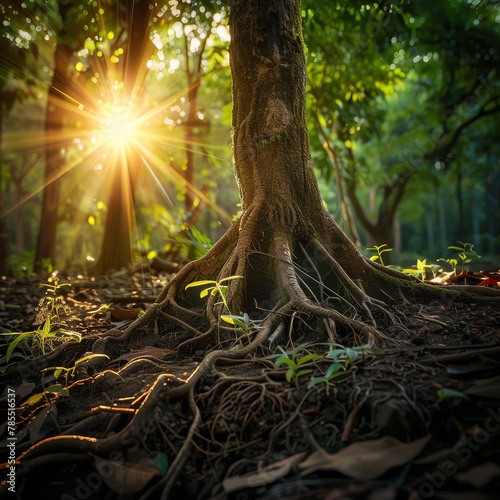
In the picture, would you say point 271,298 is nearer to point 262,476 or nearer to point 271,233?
point 271,233

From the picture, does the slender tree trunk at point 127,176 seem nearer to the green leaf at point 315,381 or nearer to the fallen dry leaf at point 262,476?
the green leaf at point 315,381

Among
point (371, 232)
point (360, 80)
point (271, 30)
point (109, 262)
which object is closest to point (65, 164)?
point (109, 262)

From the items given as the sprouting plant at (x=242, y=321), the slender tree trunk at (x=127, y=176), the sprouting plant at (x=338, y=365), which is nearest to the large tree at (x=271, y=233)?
the sprouting plant at (x=242, y=321)

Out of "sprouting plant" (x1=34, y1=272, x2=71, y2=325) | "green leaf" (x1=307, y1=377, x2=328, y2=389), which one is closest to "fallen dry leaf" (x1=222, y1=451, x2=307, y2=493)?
"green leaf" (x1=307, y1=377, x2=328, y2=389)

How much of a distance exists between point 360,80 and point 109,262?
6347 mm

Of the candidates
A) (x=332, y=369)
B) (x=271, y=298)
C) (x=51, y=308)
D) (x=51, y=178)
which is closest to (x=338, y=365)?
(x=332, y=369)

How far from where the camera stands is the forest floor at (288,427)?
1692mm

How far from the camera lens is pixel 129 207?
827 cm

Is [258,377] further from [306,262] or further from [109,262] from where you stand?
[109,262]

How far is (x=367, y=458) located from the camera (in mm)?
1722

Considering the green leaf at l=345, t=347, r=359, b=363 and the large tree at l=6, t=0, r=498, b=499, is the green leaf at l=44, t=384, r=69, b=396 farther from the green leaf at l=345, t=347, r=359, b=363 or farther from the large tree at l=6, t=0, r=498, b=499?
the green leaf at l=345, t=347, r=359, b=363

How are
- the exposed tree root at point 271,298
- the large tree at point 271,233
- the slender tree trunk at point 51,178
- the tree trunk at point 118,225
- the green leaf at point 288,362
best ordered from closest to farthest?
the green leaf at point 288,362 → the exposed tree root at point 271,298 → the large tree at point 271,233 → the tree trunk at point 118,225 → the slender tree trunk at point 51,178

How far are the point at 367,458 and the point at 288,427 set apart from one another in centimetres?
41

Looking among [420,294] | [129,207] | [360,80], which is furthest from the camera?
[360,80]
